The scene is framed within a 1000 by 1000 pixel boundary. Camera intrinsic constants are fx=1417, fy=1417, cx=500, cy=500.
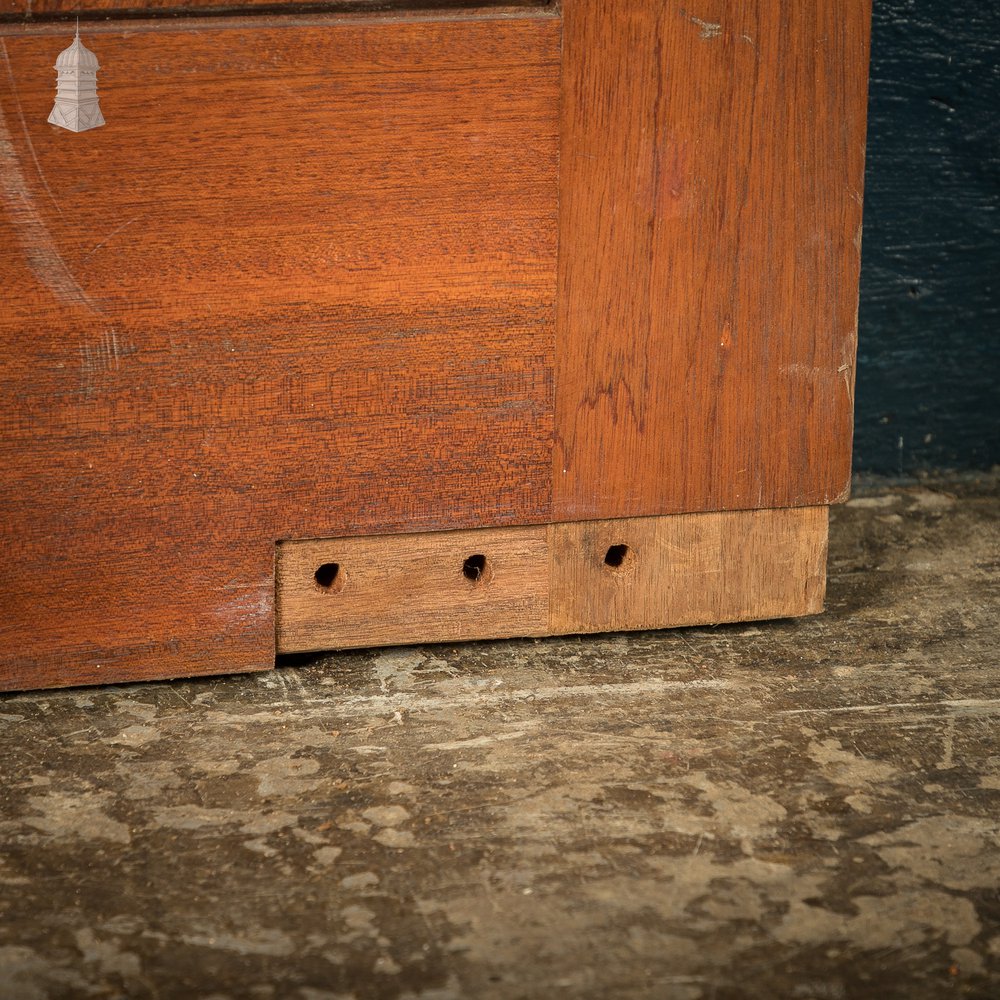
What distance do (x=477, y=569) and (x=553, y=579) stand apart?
8 cm

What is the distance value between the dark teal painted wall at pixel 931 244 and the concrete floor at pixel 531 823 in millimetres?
600

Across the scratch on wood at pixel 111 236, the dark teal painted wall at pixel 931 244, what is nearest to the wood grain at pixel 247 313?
the scratch on wood at pixel 111 236

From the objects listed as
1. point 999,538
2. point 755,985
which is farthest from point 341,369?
point 999,538

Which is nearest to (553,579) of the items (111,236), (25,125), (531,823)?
(531,823)

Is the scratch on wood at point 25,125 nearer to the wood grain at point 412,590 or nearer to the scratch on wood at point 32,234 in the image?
the scratch on wood at point 32,234

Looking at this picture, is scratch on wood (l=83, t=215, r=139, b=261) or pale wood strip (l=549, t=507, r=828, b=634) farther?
pale wood strip (l=549, t=507, r=828, b=634)

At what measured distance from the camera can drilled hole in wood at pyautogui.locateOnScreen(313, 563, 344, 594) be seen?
145 centimetres

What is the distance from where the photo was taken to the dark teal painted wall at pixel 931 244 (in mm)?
2002

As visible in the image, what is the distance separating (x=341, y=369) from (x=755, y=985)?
70 cm

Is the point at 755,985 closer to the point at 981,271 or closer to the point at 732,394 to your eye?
the point at 732,394

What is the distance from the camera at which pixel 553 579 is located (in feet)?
4.90

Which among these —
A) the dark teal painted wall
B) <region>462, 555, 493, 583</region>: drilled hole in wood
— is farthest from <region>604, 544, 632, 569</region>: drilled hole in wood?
the dark teal painted wall

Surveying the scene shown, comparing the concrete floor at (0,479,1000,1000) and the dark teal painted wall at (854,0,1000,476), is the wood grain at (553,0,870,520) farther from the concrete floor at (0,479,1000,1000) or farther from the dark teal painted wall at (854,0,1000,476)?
the dark teal painted wall at (854,0,1000,476)

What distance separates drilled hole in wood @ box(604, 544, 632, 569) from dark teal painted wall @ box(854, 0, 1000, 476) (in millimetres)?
728
